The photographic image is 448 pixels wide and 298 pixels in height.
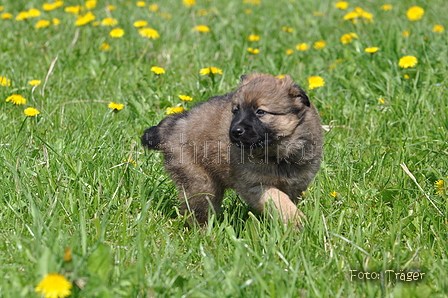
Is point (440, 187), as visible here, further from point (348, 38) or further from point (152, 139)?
point (348, 38)

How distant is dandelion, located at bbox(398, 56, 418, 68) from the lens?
15.4 ft

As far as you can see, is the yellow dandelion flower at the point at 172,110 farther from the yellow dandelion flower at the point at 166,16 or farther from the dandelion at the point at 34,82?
the yellow dandelion flower at the point at 166,16

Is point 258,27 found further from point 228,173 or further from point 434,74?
point 228,173

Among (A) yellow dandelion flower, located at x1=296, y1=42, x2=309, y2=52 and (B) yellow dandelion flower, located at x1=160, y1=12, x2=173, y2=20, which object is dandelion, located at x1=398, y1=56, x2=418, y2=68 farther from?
(B) yellow dandelion flower, located at x1=160, y1=12, x2=173, y2=20

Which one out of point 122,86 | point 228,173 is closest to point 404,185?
point 228,173

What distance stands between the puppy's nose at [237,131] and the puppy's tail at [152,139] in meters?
0.65

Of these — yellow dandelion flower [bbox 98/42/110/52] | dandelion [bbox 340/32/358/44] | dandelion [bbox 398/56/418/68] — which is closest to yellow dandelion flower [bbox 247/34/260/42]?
dandelion [bbox 340/32/358/44]

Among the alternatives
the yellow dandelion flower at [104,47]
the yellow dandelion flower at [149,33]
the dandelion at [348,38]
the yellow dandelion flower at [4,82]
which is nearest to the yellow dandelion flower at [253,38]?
the dandelion at [348,38]

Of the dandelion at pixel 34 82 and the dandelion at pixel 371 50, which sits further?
the dandelion at pixel 371 50

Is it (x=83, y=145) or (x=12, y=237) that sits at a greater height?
(x=12, y=237)

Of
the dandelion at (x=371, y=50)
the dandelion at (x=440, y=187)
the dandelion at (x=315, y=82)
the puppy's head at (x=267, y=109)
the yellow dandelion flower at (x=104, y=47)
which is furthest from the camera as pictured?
the yellow dandelion flower at (x=104, y=47)

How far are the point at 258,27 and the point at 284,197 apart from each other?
143 inches

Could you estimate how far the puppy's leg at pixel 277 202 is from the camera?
10.1 ft

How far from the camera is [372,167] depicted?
151 inches
